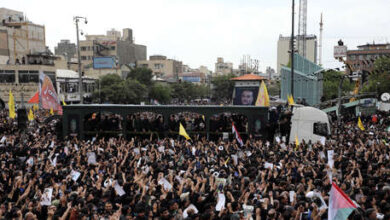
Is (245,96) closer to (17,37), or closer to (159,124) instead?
(159,124)

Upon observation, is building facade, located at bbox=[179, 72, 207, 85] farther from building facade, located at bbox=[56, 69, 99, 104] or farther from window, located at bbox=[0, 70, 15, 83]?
window, located at bbox=[0, 70, 15, 83]

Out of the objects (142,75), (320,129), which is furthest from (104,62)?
(320,129)

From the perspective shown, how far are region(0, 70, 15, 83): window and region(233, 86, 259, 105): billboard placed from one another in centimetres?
3200

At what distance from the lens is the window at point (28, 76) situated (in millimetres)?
54494

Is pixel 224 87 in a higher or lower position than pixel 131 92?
higher

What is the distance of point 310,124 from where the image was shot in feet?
68.4

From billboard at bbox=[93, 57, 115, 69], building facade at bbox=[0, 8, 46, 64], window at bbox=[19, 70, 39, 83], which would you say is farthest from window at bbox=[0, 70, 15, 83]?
billboard at bbox=[93, 57, 115, 69]

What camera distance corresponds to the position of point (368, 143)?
17156 mm

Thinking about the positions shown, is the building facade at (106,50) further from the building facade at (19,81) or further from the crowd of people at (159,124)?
the crowd of people at (159,124)

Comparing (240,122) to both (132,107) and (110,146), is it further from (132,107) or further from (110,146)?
(110,146)

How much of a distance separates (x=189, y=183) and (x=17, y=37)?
214ft

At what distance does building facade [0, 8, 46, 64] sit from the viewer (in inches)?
2464

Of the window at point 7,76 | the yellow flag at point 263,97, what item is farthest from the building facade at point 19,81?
the yellow flag at point 263,97

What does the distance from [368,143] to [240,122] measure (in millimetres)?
7547
